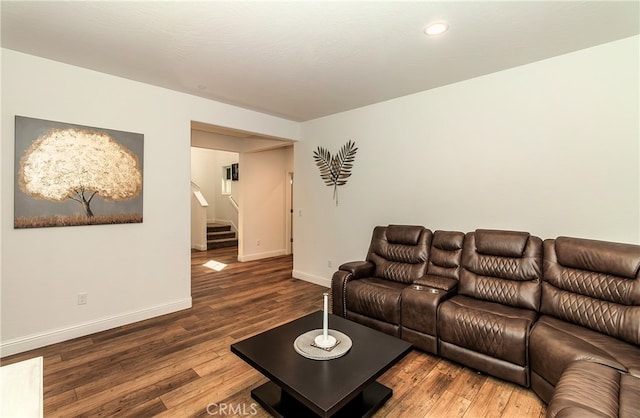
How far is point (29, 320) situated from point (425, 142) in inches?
178

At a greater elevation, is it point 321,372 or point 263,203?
point 263,203

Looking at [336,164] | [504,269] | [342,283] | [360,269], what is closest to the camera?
[504,269]

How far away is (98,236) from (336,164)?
316cm

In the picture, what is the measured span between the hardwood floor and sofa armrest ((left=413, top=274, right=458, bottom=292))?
0.63 metres

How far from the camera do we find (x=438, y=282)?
2.84m

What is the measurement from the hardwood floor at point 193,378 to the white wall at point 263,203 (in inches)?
120

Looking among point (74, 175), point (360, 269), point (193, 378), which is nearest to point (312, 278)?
point (360, 269)

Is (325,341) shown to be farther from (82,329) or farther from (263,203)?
(263,203)

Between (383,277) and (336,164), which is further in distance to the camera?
(336,164)

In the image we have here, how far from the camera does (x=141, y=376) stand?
7.59ft

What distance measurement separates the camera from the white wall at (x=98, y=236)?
8.61ft

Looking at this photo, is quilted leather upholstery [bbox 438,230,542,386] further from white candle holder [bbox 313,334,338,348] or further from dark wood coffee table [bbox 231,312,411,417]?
white candle holder [bbox 313,334,338,348]

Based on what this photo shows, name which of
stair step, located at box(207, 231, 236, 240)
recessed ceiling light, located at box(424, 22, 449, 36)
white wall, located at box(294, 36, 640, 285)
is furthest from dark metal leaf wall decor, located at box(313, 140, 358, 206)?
stair step, located at box(207, 231, 236, 240)

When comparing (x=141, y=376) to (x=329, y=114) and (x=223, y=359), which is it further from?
(x=329, y=114)
